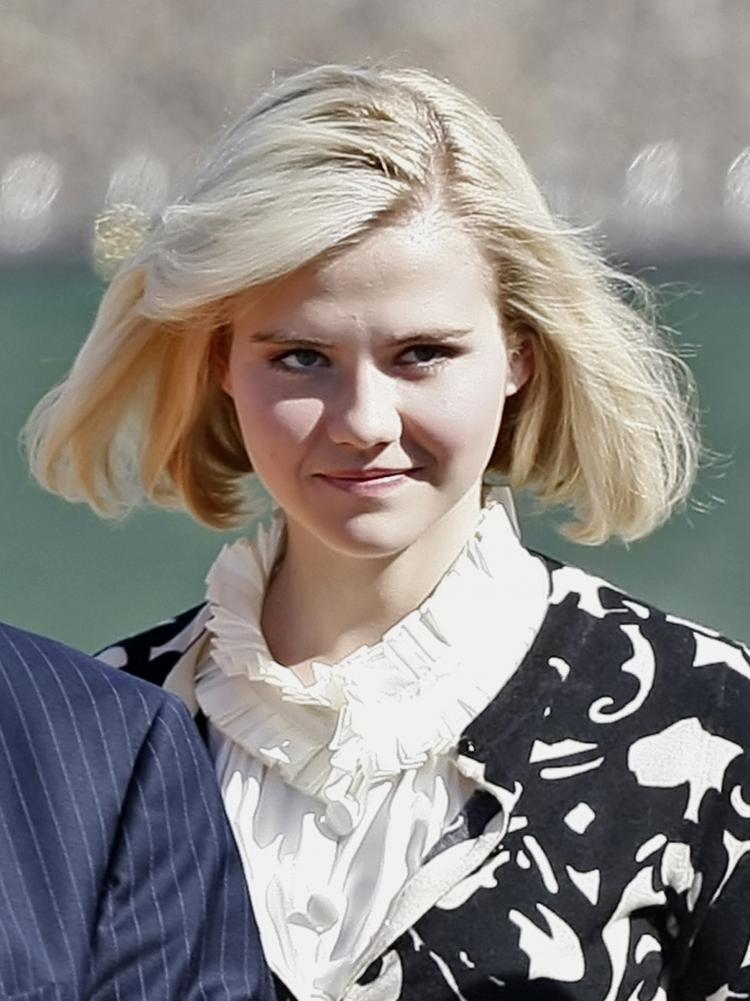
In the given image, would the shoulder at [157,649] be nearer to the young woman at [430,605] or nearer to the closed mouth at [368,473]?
the young woman at [430,605]

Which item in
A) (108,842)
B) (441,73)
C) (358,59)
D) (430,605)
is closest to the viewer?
(108,842)

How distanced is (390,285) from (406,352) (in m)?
0.05

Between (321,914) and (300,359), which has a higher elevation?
(300,359)

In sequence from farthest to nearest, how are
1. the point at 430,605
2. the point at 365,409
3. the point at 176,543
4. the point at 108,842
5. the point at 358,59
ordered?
the point at 358,59
the point at 176,543
the point at 430,605
the point at 365,409
the point at 108,842

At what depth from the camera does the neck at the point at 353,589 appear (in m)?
1.72

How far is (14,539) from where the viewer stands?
4.38 metres

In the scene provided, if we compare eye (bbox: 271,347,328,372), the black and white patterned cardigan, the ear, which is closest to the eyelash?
eye (bbox: 271,347,328,372)

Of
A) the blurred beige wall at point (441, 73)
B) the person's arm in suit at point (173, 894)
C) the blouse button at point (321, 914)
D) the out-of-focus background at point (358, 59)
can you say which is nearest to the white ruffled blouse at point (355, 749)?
the blouse button at point (321, 914)

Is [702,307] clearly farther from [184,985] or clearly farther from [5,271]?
[184,985]

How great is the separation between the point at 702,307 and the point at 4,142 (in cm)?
150

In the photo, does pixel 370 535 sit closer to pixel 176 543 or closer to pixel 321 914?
pixel 321 914

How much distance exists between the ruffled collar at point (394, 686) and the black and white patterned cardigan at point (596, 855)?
0.03 m

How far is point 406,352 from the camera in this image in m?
1.62

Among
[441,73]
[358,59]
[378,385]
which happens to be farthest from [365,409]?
[441,73]
